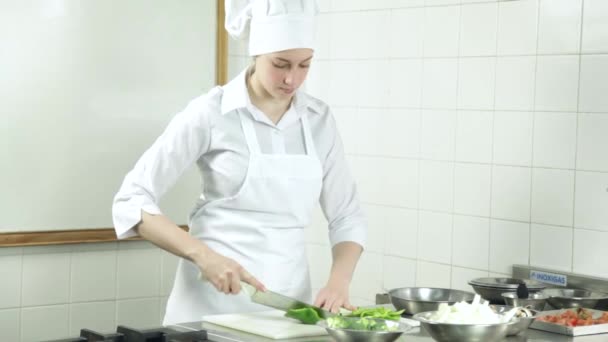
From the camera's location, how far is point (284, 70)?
7.87 feet

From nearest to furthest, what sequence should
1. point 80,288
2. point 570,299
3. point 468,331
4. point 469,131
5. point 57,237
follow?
point 468,331 < point 570,299 < point 469,131 < point 57,237 < point 80,288

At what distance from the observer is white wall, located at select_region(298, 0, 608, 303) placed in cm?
276

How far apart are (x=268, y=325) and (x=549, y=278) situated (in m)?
1.08

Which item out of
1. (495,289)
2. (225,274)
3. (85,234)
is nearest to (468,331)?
(225,274)

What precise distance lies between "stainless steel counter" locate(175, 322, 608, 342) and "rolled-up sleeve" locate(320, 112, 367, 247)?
574mm

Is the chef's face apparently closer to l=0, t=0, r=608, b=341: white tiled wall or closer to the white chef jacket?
the white chef jacket

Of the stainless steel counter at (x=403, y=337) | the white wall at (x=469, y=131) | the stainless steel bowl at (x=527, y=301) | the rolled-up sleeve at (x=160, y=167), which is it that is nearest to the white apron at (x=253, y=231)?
the rolled-up sleeve at (x=160, y=167)

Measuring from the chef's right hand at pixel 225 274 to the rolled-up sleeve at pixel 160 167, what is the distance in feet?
0.72

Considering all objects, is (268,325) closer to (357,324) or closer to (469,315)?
(357,324)

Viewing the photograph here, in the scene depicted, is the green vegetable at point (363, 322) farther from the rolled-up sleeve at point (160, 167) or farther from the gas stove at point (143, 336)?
the rolled-up sleeve at point (160, 167)

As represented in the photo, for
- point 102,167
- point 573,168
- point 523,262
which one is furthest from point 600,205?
point 102,167

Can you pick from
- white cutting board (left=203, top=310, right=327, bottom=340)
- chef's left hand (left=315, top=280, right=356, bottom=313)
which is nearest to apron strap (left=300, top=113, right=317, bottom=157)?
chef's left hand (left=315, top=280, right=356, bottom=313)

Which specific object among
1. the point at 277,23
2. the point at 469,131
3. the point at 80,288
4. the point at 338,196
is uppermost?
the point at 277,23

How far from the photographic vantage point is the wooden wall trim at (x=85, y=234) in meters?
3.23
